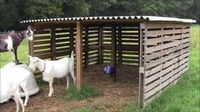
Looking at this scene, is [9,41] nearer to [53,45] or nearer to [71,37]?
[53,45]

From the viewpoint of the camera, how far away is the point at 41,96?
9539mm

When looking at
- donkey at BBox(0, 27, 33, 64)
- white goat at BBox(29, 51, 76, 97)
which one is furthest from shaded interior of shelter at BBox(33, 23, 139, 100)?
donkey at BBox(0, 27, 33, 64)

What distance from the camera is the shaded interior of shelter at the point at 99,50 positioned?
11105mm

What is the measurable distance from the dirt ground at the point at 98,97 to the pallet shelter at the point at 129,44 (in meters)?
0.59

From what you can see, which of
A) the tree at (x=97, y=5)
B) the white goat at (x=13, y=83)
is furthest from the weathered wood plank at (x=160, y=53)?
the tree at (x=97, y=5)

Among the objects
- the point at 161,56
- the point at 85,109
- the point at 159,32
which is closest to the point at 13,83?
the point at 85,109

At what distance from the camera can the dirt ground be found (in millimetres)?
8336

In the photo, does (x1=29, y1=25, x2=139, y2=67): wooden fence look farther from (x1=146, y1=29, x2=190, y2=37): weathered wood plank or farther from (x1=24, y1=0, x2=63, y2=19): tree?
(x1=24, y1=0, x2=63, y2=19): tree

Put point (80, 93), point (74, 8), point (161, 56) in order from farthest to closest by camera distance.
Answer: point (74, 8), point (161, 56), point (80, 93)

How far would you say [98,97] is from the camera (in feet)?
30.3

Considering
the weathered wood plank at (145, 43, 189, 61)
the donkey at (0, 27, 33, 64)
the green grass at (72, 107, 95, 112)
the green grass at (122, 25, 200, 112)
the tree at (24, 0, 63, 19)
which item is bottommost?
the green grass at (122, 25, 200, 112)

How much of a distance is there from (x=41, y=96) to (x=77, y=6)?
35.7 m

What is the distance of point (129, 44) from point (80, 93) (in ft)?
20.4

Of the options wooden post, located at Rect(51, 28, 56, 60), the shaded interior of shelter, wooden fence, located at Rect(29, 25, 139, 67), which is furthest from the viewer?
wooden post, located at Rect(51, 28, 56, 60)
